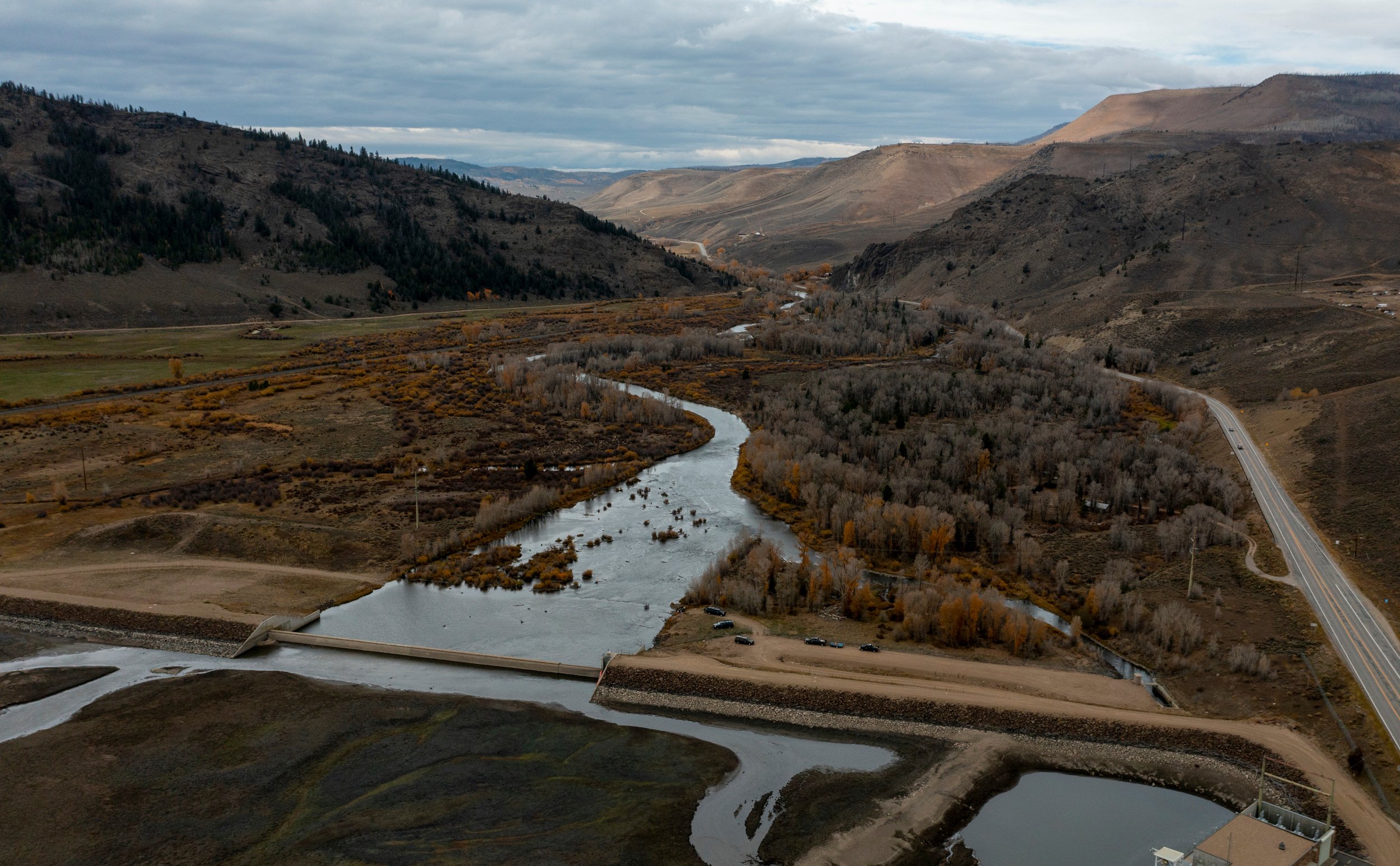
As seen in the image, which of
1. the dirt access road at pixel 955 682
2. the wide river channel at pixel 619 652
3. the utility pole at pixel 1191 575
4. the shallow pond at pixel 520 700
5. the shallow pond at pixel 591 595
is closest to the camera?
the wide river channel at pixel 619 652

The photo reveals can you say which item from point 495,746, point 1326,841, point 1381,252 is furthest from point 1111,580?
point 1381,252

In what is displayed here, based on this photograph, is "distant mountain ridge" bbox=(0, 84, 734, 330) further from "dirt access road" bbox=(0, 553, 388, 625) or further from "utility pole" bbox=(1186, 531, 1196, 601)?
"utility pole" bbox=(1186, 531, 1196, 601)

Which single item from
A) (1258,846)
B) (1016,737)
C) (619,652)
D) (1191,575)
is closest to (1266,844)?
(1258,846)

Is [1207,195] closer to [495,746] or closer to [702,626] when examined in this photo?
[702,626]

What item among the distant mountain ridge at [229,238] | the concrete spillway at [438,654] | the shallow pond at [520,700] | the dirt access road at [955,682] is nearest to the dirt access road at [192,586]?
the concrete spillway at [438,654]

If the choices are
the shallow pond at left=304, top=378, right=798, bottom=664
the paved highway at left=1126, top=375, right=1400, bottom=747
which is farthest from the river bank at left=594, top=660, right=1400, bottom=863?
the shallow pond at left=304, top=378, right=798, bottom=664

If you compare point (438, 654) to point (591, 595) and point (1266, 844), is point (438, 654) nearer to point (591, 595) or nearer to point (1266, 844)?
point (591, 595)

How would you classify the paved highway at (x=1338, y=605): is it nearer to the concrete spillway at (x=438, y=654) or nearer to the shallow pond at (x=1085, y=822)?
the shallow pond at (x=1085, y=822)
